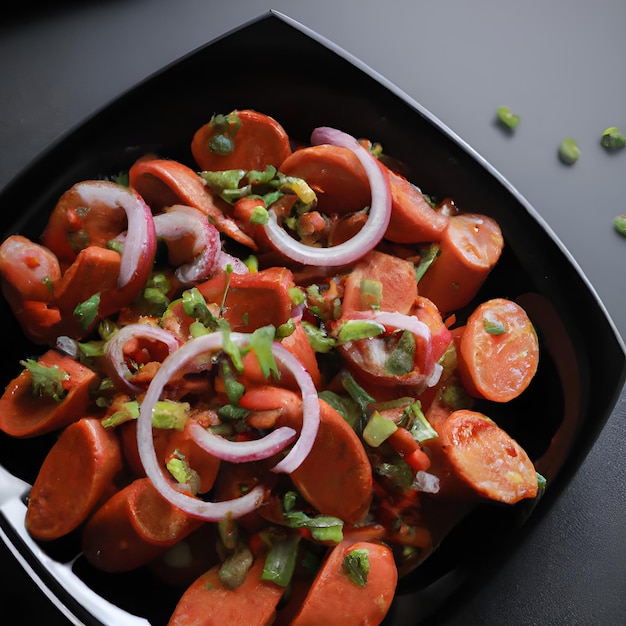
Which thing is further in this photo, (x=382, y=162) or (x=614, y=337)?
→ (x=382, y=162)

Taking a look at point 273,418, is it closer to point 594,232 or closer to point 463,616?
point 463,616

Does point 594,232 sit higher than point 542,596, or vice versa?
point 594,232

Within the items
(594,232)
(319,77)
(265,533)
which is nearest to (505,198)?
(319,77)

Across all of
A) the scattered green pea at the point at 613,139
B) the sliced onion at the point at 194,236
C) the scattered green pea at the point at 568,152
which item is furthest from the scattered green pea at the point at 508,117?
the sliced onion at the point at 194,236

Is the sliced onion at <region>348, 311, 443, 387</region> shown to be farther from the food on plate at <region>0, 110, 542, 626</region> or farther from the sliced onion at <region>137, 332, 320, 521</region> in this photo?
the sliced onion at <region>137, 332, 320, 521</region>

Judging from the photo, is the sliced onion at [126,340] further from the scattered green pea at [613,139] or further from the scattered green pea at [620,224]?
the scattered green pea at [613,139]

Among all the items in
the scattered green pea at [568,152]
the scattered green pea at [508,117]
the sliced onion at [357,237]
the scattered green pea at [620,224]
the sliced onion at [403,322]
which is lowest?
the sliced onion at [403,322]
